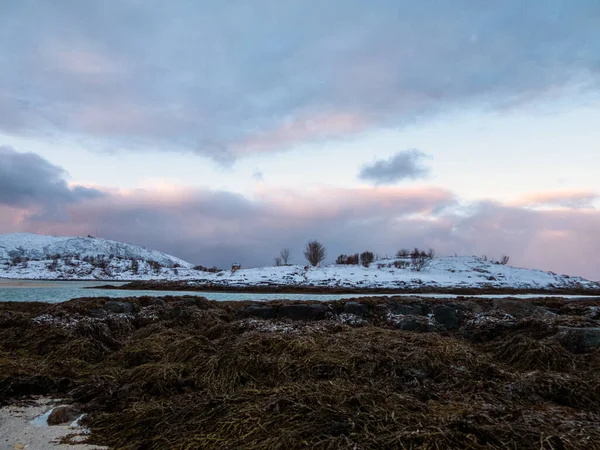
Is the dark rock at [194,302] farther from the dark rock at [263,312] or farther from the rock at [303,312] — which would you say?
the rock at [303,312]

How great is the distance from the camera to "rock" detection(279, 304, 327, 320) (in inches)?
364

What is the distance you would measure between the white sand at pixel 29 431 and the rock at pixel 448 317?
7434 mm

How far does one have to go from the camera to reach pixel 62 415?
12.1 ft

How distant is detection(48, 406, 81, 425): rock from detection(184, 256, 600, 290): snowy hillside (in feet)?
114

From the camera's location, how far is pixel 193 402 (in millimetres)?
3686

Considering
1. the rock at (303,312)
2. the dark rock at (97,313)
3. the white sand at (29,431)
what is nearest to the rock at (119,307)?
the dark rock at (97,313)

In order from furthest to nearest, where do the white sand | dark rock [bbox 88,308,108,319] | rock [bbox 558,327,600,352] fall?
1. dark rock [bbox 88,308,108,319]
2. rock [bbox 558,327,600,352]
3. the white sand

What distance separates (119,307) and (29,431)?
642 cm

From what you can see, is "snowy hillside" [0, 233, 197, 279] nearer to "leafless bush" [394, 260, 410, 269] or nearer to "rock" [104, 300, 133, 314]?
"leafless bush" [394, 260, 410, 269]

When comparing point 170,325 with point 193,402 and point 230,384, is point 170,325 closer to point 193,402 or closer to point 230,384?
point 230,384

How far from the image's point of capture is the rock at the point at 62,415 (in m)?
3.62

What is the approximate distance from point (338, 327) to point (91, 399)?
4.42m

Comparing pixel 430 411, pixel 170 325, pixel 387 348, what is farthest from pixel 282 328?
pixel 430 411

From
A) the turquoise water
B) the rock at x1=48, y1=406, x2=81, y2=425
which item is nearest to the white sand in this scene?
the rock at x1=48, y1=406, x2=81, y2=425
